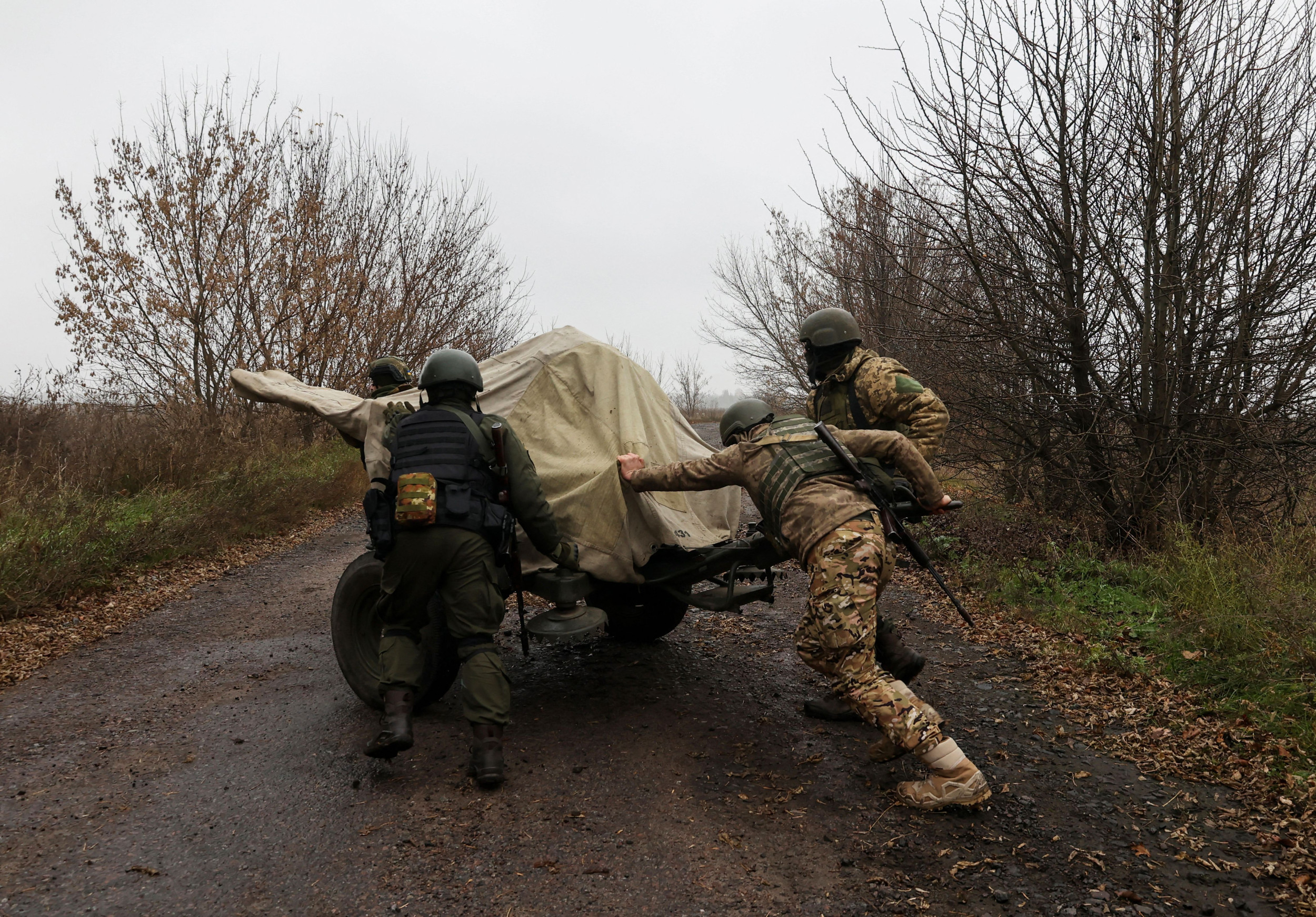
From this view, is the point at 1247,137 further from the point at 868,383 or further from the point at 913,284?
the point at 868,383

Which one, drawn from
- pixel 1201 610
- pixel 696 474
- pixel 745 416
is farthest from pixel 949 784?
pixel 1201 610

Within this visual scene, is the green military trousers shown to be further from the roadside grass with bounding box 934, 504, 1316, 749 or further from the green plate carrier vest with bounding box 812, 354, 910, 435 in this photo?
the roadside grass with bounding box 934, 504, 1316, 749

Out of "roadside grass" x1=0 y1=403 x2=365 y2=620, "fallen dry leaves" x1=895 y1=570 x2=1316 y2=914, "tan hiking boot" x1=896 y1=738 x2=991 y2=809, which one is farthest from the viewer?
"roadside grass" x1=0 y1=403 x2=365 y2=620

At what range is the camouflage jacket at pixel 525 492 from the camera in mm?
3871

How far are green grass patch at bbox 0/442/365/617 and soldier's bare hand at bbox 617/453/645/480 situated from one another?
4.91 metres

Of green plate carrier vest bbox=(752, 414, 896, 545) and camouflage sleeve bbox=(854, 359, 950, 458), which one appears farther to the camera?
camouflage sleeve bbox=(854, 359, 950, 458)

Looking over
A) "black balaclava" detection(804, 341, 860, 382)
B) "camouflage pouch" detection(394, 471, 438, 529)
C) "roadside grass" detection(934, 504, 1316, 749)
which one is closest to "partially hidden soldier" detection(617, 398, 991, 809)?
"black balaclava" detection(804, 341, 860, 382)

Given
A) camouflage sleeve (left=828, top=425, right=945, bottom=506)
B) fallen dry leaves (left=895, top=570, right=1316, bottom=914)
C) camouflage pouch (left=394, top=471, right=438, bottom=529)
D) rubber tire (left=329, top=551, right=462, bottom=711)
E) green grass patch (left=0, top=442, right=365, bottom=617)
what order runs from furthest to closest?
green grass patch (left=0, top=442, right=365, bottom=617), rubber tire (left=329, top=551, right=462, bottom=711), camouflage sleeve (left=828, top=425, right=945, bottom=506), camouflage pouch (left=394, top=471, right=438, bottom=529), fallen dry leaves (left=895, top=570, right=1316, bottom=914)

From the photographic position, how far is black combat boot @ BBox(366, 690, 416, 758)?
141 inches

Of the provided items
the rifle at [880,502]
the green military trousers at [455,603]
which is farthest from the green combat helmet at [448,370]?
the rifle at [880,502]

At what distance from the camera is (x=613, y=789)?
3.52 meters

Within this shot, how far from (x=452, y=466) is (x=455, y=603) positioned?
64 centimetres

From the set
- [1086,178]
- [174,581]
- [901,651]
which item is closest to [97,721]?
[174,581]

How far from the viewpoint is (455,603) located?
12.5ft
